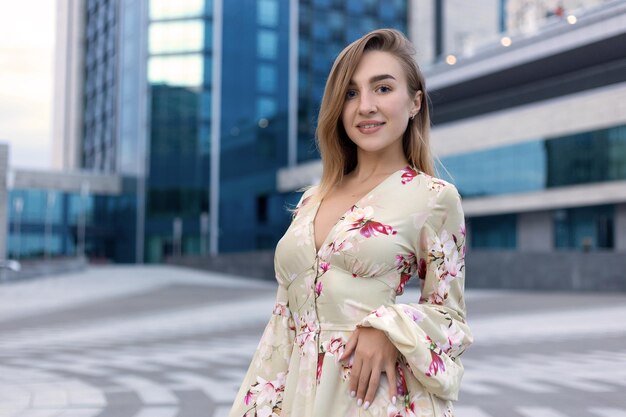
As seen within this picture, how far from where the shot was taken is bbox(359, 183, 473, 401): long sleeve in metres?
2.24

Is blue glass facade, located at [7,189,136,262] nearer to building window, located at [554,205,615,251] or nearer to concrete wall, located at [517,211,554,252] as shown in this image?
concrete wall, located at [517,211,554,252]

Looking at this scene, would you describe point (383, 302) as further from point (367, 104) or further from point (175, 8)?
point (175, 8)

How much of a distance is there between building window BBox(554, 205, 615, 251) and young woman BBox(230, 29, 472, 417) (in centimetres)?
3802

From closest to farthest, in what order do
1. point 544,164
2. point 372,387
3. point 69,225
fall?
point 372,387 → point 544,164 → point 69,225

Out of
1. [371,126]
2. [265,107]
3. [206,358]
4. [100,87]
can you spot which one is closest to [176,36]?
[265,107]

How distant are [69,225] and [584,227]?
39.8m

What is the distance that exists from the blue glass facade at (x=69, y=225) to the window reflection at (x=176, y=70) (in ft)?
31.1

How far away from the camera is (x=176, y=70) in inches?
2403

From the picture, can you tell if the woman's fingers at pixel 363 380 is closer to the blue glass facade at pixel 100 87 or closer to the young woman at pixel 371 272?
the young woman at pixel 371 272

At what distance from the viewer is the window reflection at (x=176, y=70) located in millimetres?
60500

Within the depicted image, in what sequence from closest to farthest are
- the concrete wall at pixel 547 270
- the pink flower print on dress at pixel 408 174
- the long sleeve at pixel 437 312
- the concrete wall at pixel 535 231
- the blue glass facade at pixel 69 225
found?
1. the long sleeve at pixel 437 312
2. the pink flower print on dress at pixel 408 174
3. the concrete wall at pixel 547 270
4. the concrete wall at pixel 535 231
5. the blue glass facade at pixel 69 225

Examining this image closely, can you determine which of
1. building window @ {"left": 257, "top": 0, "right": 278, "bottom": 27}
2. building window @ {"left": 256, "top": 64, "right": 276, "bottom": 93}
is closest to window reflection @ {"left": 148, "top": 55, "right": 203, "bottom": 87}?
building window @ {"left": 256, "top": 64, "right": 276, "bottom": 93}

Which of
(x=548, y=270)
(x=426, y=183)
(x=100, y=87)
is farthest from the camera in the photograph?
(x=100, y=87)

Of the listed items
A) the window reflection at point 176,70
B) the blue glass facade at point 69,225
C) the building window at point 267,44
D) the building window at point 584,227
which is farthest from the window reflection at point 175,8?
the building window at point 584,227
